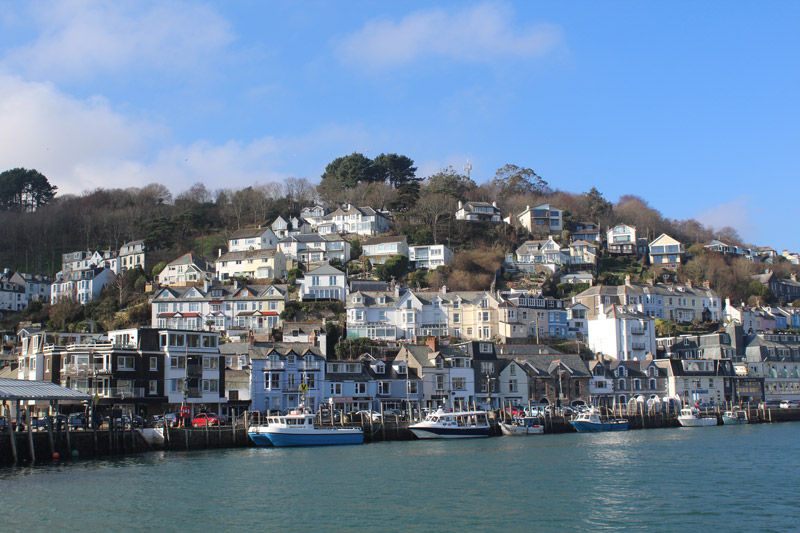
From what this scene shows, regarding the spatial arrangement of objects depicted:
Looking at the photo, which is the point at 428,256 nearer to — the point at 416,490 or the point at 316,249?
the point at 316,249

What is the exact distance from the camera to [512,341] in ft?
291

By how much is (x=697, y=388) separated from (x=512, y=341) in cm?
1943

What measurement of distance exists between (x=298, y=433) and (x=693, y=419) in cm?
3930

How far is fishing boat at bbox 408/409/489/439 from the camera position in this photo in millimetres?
61031

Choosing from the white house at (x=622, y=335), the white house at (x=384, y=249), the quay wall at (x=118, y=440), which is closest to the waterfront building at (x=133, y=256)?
the white house at (x=384, y=249)

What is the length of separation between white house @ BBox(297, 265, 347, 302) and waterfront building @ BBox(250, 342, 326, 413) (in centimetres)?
2410

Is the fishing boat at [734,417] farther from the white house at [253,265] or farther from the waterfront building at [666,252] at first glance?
the white house at [253,265]

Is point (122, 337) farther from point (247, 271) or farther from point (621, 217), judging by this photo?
point (621, 217)

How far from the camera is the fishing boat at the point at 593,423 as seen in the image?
225 feet

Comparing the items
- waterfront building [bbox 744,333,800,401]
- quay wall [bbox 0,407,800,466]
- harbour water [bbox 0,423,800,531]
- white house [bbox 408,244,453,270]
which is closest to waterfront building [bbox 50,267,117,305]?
white house [bbox 408,244,453,270]

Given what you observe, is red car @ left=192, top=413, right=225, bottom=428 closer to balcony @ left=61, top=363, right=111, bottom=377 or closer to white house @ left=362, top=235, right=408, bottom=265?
balcony @ left=61, top=363, right=111, bottom=377

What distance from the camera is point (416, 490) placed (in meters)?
35.8

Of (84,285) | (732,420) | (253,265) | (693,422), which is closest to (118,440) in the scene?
(693,422)

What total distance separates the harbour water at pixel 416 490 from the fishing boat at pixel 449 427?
7.85 m
